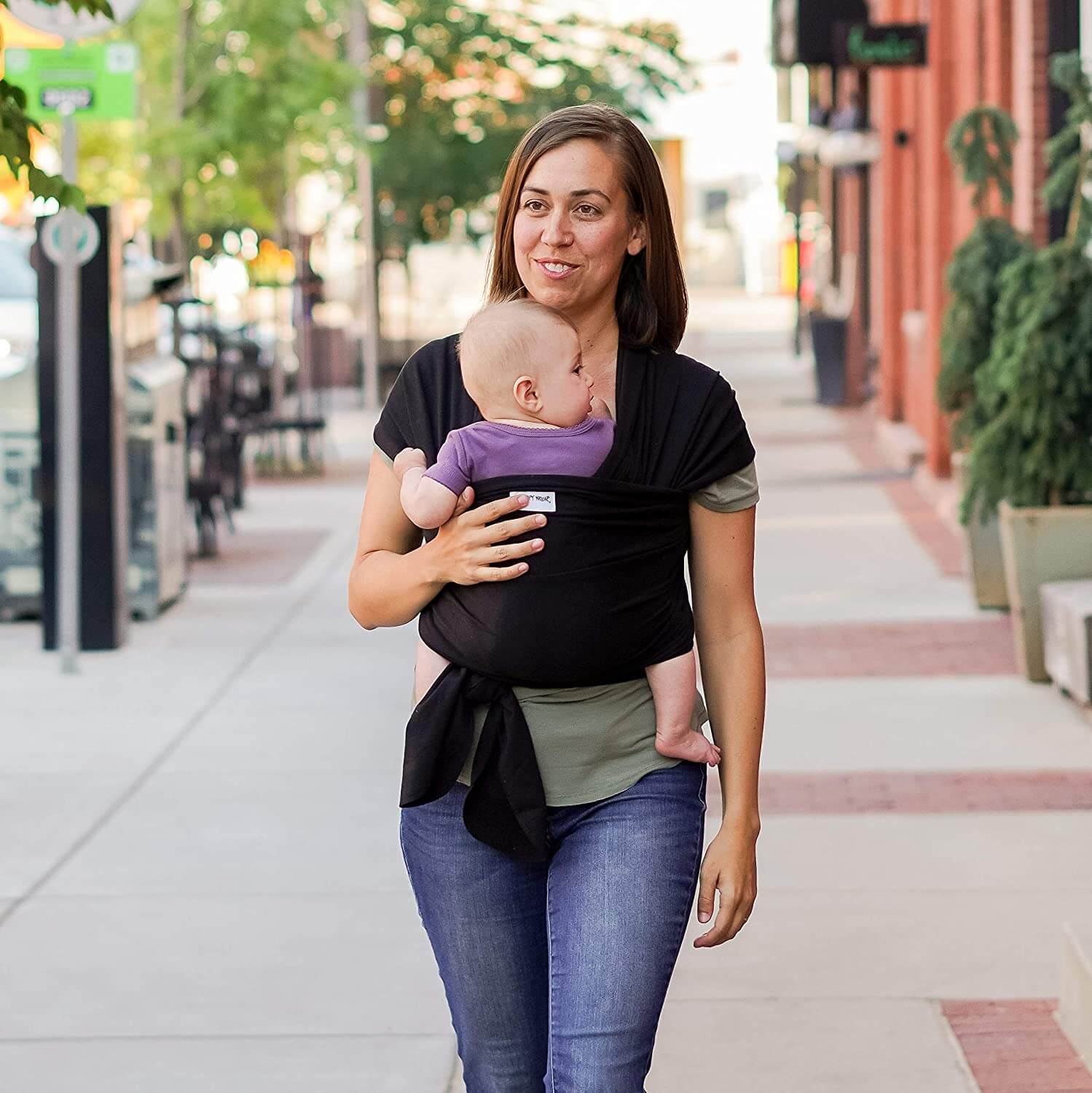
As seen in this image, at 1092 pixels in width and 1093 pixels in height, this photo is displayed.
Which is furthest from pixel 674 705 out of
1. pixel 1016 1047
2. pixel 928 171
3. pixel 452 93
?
pixel 452 93

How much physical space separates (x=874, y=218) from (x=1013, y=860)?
1915cm

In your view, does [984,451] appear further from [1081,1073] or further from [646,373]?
[646,373]

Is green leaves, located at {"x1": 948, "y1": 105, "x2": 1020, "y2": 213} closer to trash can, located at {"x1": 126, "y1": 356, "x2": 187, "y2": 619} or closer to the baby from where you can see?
trash can, located at {"x1": 126, "y1": 356, "x2": 187, "y2": 619}

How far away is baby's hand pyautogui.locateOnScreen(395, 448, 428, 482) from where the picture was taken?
117 inches

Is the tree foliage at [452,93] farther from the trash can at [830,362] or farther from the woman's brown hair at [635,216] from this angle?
the woman's brown hair at [635,216]

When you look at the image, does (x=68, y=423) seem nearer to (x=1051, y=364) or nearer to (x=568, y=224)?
(x=1051, y=364)

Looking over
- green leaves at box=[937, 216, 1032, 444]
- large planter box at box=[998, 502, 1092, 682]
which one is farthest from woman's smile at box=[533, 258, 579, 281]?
green leaves at box=[937, 216, 1032, 444]

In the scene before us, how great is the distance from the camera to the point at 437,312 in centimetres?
4875

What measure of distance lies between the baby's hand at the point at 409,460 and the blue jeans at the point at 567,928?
0.44 m

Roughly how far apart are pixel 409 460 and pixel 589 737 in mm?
444

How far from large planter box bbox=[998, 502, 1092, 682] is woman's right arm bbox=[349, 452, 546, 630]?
585 centimetres

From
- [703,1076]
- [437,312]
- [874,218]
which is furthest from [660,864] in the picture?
[437,312]

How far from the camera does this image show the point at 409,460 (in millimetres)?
2977

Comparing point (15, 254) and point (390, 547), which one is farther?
point (15, 254)
